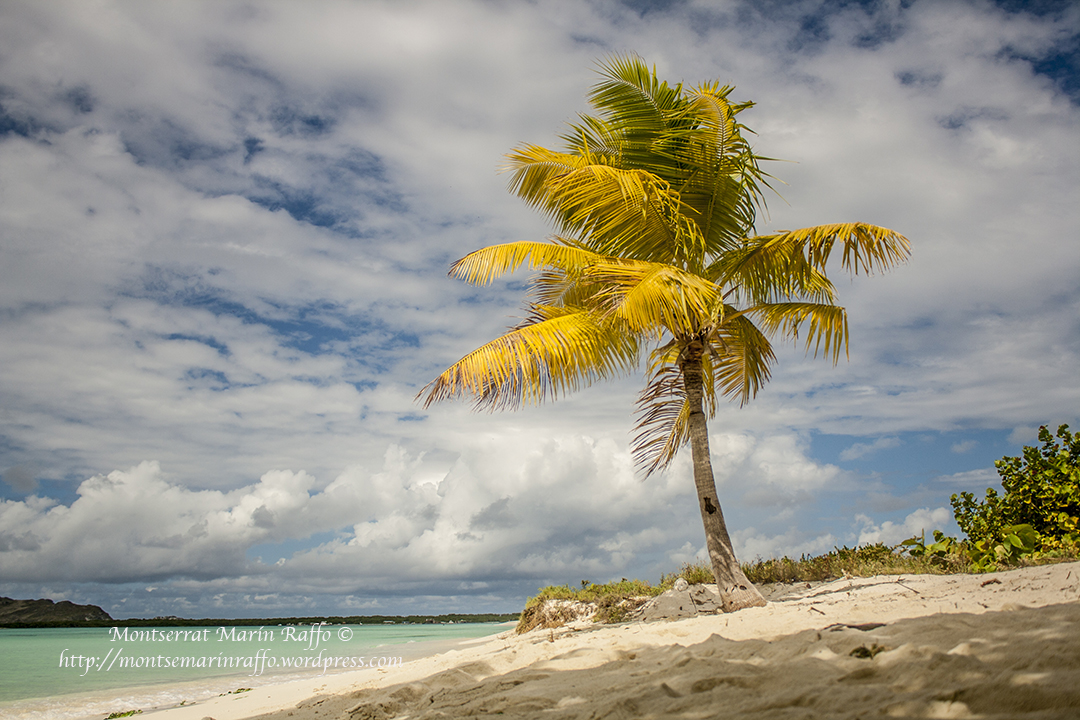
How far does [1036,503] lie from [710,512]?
498 cm

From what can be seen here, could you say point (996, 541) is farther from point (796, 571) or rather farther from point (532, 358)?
point (532, 358)

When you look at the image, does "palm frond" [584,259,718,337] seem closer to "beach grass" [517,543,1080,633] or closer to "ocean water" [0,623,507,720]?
"beach grass" [517,543,1080,633]

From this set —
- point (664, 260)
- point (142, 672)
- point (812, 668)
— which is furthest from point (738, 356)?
point (142, 672)

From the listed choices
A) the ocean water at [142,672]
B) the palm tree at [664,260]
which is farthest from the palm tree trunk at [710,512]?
the ocean water at [142,672]

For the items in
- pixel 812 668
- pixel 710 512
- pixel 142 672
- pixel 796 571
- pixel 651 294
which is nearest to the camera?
pixel 812 668

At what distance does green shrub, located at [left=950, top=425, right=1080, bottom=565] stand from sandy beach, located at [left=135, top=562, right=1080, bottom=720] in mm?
3330

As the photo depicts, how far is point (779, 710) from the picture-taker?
242 centimetres

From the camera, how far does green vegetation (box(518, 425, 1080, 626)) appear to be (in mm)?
7141

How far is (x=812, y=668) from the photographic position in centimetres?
292

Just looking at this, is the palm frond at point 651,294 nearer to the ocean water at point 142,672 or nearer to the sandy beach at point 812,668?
the sandy beach at point 812,668

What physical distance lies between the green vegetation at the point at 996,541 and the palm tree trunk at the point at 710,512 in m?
2.01

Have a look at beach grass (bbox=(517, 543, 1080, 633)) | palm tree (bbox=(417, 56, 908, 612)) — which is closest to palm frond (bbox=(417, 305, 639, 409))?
palm tree (bbox=(417, 56, 908, 612))

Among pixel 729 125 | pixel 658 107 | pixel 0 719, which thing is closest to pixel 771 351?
pixel 729 125

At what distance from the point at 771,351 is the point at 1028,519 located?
4277mm
